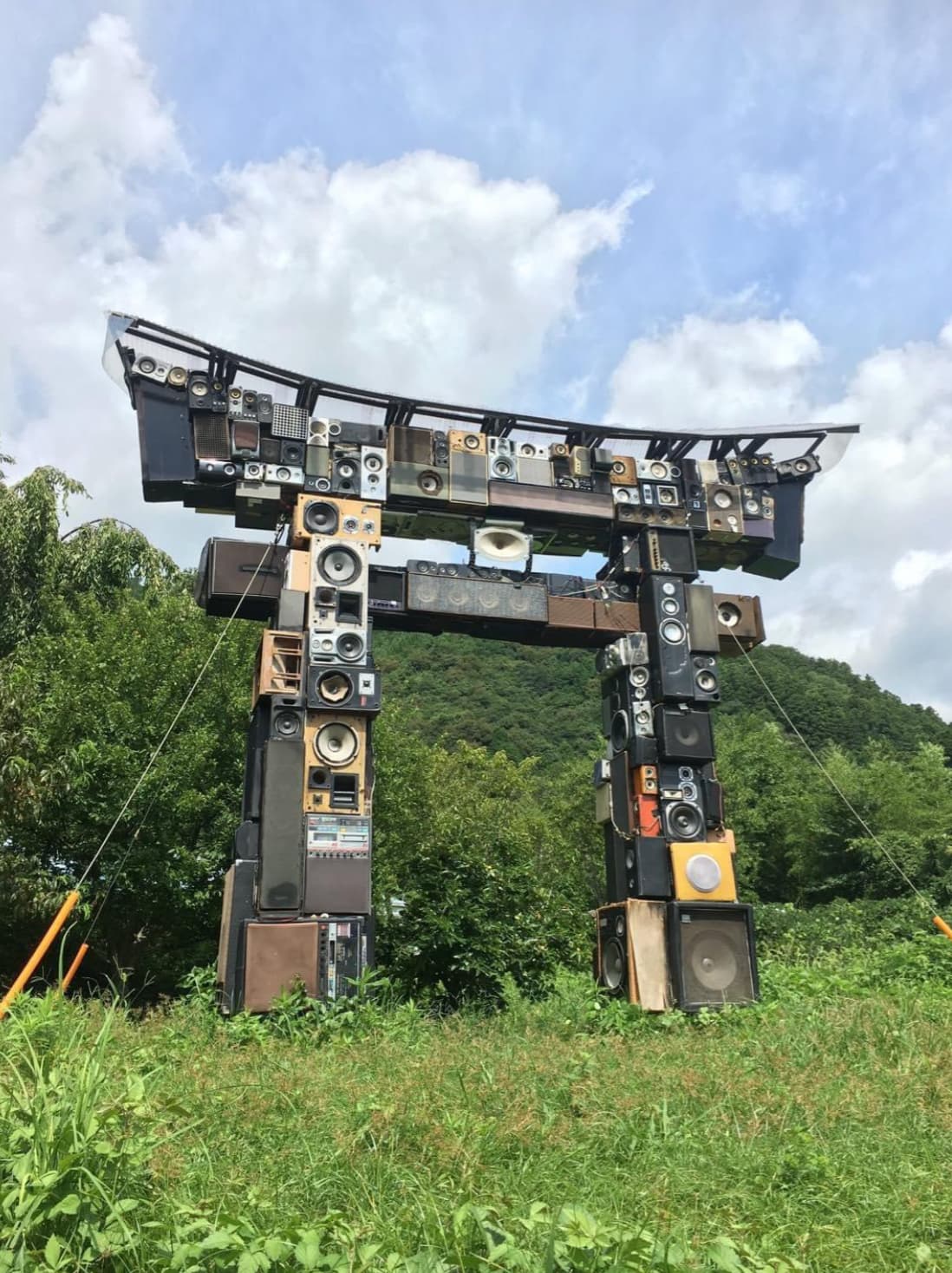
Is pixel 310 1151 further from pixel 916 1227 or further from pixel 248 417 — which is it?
pixel 248 417

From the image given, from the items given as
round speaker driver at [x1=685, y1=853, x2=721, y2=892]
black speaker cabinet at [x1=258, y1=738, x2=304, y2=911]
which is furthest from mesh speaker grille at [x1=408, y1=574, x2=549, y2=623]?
round speaker driver at [x1=685, y1=853, x2=721, y2=892]

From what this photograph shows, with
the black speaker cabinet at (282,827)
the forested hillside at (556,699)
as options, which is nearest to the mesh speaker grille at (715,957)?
the black speaker cabinet at (282,827)

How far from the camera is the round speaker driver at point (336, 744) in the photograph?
31.5 feet

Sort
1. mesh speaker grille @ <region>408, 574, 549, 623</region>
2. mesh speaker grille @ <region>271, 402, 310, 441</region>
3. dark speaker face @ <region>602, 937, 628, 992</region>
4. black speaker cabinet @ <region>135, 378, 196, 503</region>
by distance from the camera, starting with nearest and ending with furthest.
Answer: dark speaker face @ <region>602, 937, 628, 992</region>, black speaker cabinet @ <region>135, 378, 196, 503</region>, mesh speaker grille @ <region>408, 574, 549, 623</region>, mesh speaker grille @ <region>271, 402, 310, 441</region>

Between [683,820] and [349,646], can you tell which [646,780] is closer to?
[683,820]

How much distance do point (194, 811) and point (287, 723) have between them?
7.19m

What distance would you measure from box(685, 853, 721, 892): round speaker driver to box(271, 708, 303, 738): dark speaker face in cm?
427

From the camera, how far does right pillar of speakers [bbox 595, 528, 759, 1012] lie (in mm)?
9594

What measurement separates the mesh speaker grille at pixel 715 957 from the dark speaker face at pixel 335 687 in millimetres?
4078

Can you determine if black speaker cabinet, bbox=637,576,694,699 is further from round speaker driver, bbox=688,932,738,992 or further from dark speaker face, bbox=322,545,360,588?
dark speaker face, bbox=322,545,360,588

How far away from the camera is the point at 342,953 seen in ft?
29.3

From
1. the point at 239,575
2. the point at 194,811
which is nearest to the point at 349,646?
the point at 239,575

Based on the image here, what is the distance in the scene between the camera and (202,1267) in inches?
111

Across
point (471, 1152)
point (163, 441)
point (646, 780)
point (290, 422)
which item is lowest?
point (471, 1152)
